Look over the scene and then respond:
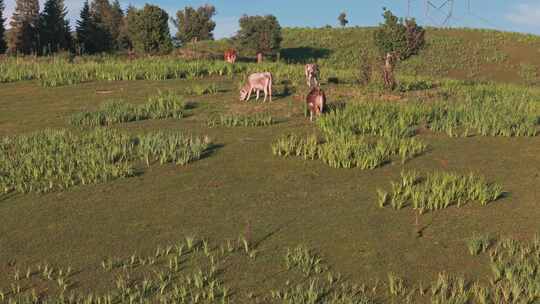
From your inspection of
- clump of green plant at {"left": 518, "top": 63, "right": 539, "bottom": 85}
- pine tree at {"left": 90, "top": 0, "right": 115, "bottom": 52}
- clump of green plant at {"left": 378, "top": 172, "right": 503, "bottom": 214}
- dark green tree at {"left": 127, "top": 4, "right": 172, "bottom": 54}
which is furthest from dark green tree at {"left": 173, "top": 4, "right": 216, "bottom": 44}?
clump of green plant at {"left": 378, "top": 172, "right": 503, "bottom": 214}

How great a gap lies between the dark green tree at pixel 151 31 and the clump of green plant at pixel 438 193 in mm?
29594

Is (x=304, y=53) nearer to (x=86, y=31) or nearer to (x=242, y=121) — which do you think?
(x=86, y=31)

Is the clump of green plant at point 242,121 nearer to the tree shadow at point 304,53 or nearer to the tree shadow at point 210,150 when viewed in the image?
the tree shadow at point 210,150

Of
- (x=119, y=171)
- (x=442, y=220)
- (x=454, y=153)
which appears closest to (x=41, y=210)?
(x=119, y=171)

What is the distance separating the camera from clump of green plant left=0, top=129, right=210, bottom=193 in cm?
1078

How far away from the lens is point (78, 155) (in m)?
11.9

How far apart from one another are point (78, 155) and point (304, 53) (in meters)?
46.3

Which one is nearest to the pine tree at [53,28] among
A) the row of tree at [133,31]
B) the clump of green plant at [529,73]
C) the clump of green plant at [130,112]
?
the row of tree at [133,31]

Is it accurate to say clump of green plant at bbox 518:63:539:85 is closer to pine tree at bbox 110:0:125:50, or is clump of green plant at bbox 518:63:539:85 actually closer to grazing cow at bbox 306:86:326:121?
grazing cow at bbox 306:86:326:121

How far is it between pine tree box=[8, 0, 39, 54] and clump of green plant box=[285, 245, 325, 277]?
6274cm

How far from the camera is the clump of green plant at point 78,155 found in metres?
10.8

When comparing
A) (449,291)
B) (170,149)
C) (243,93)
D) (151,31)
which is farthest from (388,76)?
(151,31)

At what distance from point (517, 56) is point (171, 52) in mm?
31618

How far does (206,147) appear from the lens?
12.7 metres
